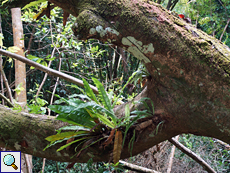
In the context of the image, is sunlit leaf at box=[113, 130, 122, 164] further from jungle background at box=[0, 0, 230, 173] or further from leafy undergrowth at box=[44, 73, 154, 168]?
jungle background at box=[0, 0, 230, 173]

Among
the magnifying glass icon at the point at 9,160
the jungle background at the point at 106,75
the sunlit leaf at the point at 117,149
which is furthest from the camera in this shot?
the jungle background at the point at 106,75

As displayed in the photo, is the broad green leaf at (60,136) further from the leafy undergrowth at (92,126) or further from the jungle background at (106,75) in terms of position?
the jungle background at (106,75)

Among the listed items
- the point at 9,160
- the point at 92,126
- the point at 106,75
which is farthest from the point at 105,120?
the point at 106,75

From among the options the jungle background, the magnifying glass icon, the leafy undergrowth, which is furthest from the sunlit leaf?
the magnifying glass icon

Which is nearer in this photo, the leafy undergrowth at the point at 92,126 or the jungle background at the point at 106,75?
the leafy undergrowth at the point at 92,126

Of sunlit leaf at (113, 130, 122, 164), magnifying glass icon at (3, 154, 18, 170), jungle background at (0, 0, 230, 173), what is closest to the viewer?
sunlit leaf at (113, 130, 122, 164)

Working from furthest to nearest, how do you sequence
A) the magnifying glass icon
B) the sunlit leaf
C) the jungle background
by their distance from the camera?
the jungle background, the magnifying glass icon, the sunlit leaf

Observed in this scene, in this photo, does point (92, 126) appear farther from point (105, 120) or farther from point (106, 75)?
point (106, 75)

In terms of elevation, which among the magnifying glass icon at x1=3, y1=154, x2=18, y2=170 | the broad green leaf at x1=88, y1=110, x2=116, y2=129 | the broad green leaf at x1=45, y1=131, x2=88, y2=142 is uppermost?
the broad green leaf at x1=88, y1=110, x2=116, y2=129

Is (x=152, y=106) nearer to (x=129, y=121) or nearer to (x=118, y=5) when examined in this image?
(x=129, y=121)

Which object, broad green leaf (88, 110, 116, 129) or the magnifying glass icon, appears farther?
the magnifying glass icon

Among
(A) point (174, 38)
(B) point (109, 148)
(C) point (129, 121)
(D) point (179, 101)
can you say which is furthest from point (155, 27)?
(B) point (109, 148)

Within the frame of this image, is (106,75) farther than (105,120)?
Yes

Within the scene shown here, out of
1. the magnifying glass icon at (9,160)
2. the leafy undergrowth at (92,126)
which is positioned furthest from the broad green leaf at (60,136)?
the magnifying glass icon at (9,160)
